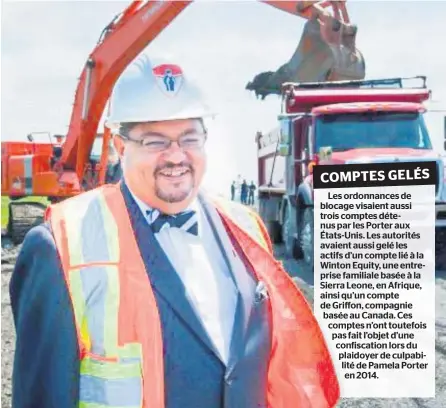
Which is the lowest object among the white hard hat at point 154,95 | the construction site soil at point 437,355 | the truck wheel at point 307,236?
the construction site soil at point 437,355

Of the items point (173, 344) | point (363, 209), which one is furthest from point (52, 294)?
point (363, 209)

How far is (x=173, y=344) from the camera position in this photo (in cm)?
117

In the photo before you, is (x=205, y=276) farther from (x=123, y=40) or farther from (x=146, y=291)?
(x=123, y=40)

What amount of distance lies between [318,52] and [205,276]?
0.86 meters

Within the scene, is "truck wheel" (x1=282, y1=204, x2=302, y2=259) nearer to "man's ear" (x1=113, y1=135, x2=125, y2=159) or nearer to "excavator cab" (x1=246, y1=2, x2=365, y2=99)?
"excavator cab" (x1=246, y1=2, x2=365, y2=99)

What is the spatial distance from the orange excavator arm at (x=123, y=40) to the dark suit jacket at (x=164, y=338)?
0.54 meters

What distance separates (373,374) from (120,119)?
0.78 meters

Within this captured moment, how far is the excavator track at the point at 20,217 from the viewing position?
84.1 inches

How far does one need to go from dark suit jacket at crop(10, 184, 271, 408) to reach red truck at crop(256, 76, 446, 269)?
0.48 meters

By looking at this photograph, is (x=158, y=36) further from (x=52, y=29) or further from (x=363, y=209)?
(x=363, y=209)

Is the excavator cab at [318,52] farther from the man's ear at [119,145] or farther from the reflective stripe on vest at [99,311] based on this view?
the reflective stripe on vest at [99,311]

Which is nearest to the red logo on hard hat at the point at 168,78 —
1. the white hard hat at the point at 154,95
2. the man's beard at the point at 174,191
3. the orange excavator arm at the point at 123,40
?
the white hard hat at the point at 154,95

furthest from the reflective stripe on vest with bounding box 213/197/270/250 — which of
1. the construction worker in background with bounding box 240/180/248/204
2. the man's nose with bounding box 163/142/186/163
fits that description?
the construction worker in background with bounding box 240/180/248/204

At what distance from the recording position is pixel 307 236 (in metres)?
1.72
